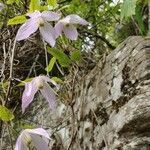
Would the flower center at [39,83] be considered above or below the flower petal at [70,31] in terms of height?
below

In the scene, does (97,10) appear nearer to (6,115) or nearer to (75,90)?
(75,90)

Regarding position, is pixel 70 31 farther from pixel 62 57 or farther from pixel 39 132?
pixel 39 132

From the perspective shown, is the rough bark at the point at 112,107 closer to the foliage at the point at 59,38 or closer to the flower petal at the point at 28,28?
the foliage at the point at 59,38

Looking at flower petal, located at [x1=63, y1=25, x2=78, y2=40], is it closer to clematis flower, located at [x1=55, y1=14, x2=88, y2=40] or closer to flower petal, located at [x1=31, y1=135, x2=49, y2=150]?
clematis flower, located at [x1=55, y1=14, x2=88, y2=40]

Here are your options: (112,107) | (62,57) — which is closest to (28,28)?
(62,57)

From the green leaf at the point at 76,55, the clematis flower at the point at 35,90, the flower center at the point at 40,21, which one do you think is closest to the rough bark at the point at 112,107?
the green leaf at the point at 76,55

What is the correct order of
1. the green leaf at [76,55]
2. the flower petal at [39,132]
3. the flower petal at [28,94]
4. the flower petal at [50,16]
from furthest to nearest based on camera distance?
the green leaf at [76,55]
the flower petal at [50,16]
the flower petal at [28,94]
the flower petal at [39,132]
